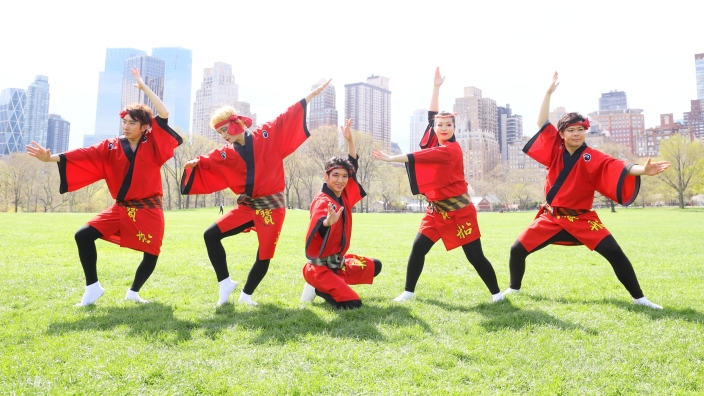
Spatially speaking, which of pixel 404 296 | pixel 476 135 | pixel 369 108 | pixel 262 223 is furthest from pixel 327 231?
pixel 369 108

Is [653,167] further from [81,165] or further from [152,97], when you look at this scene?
[81,165]

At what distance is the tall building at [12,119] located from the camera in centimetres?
13450

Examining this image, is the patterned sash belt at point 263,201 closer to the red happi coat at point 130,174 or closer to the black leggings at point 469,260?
the red happi coat at point 130,174

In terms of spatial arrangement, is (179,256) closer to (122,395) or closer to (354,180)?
(354,180)

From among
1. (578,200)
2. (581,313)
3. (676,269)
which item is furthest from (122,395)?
(676,269)

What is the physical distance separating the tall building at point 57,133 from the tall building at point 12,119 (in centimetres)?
842

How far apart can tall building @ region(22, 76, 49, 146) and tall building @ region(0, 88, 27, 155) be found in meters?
1.33

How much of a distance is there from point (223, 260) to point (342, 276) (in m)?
1.63

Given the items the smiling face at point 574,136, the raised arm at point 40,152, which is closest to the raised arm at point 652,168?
the smiling face at point 574,136

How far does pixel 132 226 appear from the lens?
18.4 feet

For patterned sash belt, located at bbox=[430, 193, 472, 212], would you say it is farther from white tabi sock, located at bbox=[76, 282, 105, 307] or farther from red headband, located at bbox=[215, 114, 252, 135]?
white tabi sock, located at bbox=[76, 282, 105, 307]

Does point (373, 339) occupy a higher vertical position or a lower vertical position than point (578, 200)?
lower

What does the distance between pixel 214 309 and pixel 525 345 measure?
356 centimetres

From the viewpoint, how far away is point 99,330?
4309 mm
